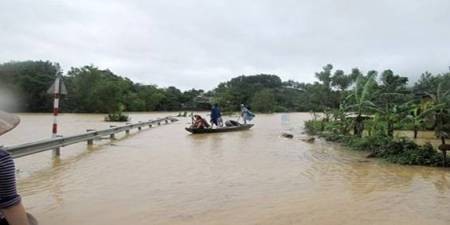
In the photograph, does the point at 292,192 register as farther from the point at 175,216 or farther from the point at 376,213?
the point at 175,216

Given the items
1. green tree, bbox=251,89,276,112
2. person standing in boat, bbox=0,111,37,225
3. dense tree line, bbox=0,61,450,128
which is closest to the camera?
person standing in boat, bbox=0,111,37,225

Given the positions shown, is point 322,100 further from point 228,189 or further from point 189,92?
point 189,92

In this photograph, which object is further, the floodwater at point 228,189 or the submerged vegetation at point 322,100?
the submerged vegetation at point 322,100

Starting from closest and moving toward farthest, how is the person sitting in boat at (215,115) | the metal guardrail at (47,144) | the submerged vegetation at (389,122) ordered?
the metal guardrail at (47,144) → the submerged vegetation at (389,122) → the person sitting in boat at (215,115)

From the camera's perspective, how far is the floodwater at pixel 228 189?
6770mm

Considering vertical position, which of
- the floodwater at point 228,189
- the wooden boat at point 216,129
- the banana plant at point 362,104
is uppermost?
the banana plant at point 362,104

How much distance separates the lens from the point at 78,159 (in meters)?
13.3

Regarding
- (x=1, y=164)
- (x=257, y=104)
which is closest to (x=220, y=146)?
(x=1, y=164)

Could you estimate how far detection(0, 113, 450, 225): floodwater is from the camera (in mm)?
6770

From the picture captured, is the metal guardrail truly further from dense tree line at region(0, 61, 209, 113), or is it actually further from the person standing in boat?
dense tree line at region(0, 61, 209, 113)

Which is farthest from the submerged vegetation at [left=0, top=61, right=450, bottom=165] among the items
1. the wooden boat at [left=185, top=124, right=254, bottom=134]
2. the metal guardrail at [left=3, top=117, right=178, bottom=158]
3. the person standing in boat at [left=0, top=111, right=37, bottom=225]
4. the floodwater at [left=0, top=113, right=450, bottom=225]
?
the person standing in boat at [left=0, top=111, right=37, bottom=225]

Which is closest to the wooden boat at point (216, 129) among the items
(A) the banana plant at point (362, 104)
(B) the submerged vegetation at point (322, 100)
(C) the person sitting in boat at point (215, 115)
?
(C) the person sitting in boat at point (215, 115)

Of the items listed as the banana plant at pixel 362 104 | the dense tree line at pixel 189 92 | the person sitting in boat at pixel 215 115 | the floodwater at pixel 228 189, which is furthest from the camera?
the person sitting in boat at pixel 215 115

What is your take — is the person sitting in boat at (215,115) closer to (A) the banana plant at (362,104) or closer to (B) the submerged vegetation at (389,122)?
(B) the submerged vegetation at (389,122)
